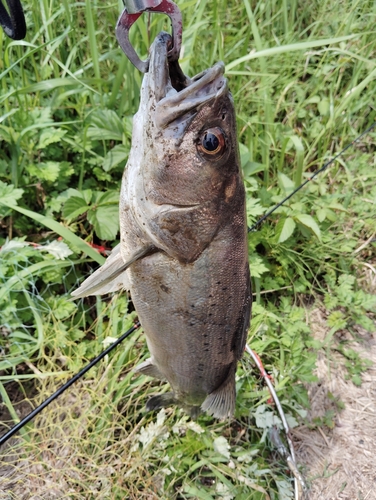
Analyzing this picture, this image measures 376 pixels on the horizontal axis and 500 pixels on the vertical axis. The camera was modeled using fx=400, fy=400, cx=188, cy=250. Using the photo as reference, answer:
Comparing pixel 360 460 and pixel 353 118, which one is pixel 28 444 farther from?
pixel 353 118

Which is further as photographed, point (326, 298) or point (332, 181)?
point (332, 181)

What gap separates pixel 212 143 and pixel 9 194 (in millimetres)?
1744

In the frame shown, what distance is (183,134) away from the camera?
4.18ft

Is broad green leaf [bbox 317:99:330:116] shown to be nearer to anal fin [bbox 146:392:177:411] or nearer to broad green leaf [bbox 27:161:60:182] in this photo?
broad green leaf [bbox 27:161:60:182]

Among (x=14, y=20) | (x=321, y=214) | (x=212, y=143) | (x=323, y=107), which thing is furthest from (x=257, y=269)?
(x=14, y=20)

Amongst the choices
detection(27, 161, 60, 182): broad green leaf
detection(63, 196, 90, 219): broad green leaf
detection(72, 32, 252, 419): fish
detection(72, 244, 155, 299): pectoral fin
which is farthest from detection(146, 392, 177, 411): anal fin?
detection(27, 161, 60, 182): broad green leaf

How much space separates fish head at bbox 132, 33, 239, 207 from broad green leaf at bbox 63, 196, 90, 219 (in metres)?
1.42

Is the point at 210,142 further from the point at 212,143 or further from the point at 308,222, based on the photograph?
the point at 308,222

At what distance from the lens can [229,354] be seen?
1.73 meters

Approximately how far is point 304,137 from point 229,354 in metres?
2.74

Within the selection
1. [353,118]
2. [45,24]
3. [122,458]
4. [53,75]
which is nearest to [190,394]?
[122,458]

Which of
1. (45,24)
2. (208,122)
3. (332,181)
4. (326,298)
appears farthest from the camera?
(332,181)

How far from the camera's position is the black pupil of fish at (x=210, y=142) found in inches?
50.5

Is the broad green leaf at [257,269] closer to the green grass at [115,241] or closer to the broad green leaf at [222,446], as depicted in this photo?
the green grass at [115,241]
